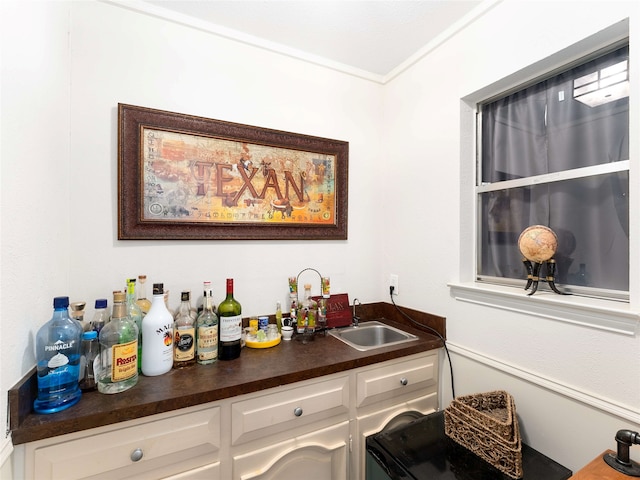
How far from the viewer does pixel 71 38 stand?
130cm

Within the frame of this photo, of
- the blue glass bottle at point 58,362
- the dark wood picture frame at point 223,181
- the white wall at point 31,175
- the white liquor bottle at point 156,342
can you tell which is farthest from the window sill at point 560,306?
the white wall at point 31,175

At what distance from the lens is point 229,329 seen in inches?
53.6

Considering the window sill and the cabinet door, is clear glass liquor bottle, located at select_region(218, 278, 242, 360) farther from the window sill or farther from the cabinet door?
the window sill

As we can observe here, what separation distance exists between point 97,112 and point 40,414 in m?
1.21

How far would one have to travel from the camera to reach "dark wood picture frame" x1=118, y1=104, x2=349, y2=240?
139 centimetres

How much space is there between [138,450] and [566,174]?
1899 millimetres

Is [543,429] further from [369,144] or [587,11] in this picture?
[369,144]

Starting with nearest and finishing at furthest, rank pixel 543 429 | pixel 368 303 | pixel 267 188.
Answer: pixel 543 429 < pixel 267 188 < pixel 368 303

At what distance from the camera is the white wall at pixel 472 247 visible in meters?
1.05

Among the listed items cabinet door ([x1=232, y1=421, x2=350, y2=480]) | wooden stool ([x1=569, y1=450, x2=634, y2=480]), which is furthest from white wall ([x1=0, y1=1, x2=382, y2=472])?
wooden stool ([x1=569, y1=450, x2=634, y2=480])

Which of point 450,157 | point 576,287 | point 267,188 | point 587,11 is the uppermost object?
point 587,11

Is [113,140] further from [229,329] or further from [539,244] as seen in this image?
[539,244]

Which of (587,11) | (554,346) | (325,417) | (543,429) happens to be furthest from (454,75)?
(325,417)

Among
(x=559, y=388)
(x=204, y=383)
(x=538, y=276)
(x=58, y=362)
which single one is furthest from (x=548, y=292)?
(x=58, y=362)
